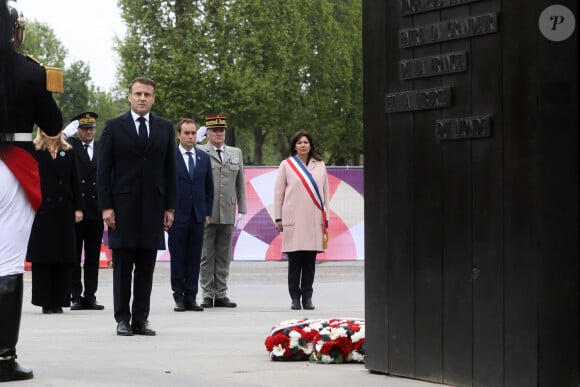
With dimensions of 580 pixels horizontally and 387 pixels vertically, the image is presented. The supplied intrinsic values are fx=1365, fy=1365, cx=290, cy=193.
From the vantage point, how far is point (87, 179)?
1566cm

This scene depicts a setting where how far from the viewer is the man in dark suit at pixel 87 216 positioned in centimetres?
1557

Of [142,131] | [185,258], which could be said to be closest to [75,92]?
[185,258]

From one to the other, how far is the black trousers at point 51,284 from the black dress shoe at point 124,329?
3123mm

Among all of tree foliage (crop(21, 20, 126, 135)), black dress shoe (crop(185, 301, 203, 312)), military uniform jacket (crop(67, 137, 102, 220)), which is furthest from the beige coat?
tree foliage (crop(21, 20, 126, 135))

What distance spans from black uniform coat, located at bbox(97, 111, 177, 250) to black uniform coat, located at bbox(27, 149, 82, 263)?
3081mm

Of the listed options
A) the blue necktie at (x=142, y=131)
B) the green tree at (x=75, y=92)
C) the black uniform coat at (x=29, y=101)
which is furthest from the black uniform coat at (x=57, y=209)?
the green tree at (x=75, y=92)

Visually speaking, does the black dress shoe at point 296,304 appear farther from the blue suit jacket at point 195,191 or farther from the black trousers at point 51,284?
the black trousers at point 51,284

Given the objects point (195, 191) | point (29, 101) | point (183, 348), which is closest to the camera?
point (29, 101)

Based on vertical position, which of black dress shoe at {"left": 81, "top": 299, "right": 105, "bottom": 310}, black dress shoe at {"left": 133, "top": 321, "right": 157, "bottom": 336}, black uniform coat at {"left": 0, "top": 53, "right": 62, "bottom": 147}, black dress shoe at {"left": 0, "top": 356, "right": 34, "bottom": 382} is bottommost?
black dress shoe at {"left": 81, "top": 299, "right": 105, "bottom": 310}

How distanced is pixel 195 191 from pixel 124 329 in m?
4.00

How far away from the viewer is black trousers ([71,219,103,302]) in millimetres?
15547

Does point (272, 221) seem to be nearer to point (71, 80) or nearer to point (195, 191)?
point (195, 191)

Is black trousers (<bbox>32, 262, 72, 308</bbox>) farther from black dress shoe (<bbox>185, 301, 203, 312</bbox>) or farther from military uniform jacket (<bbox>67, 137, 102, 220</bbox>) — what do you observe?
black dress shoe (<bbox>185, 301, 203, 312</bbox>)

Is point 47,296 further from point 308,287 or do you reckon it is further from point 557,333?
point 557,333
